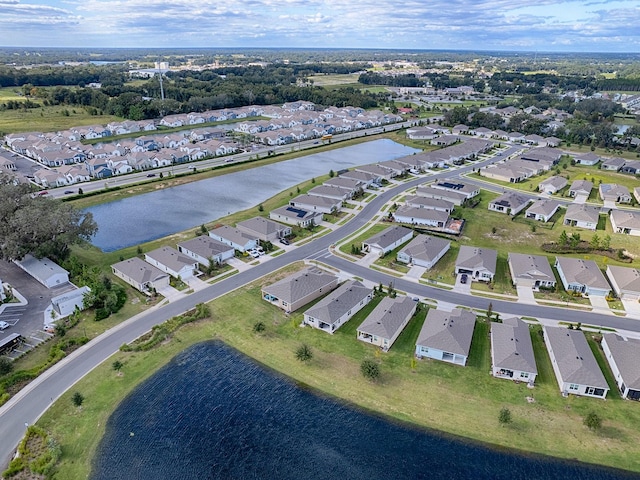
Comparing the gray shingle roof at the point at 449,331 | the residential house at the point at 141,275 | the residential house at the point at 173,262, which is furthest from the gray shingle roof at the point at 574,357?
the residential house at the point at 141,275

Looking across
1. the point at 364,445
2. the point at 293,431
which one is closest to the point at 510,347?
the point at 364,445

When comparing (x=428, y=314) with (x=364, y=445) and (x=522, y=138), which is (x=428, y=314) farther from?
(x=522, y=138)

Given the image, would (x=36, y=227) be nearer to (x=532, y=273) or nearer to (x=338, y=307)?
(x=338, y=307)

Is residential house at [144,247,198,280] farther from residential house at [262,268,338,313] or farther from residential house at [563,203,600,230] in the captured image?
residential house at [563,203,600,230]

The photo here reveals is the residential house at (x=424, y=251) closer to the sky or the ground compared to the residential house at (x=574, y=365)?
closer to the sky

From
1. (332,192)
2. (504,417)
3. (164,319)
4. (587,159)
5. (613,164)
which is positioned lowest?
(504,417)

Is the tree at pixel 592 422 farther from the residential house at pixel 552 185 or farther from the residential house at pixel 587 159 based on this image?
the residential house at pixel 587 159

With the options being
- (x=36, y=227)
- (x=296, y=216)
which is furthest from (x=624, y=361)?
(x=36, y=227)

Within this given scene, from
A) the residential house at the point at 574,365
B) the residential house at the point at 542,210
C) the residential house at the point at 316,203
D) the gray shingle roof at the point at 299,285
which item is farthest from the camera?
the residential house at the point at 316,203
